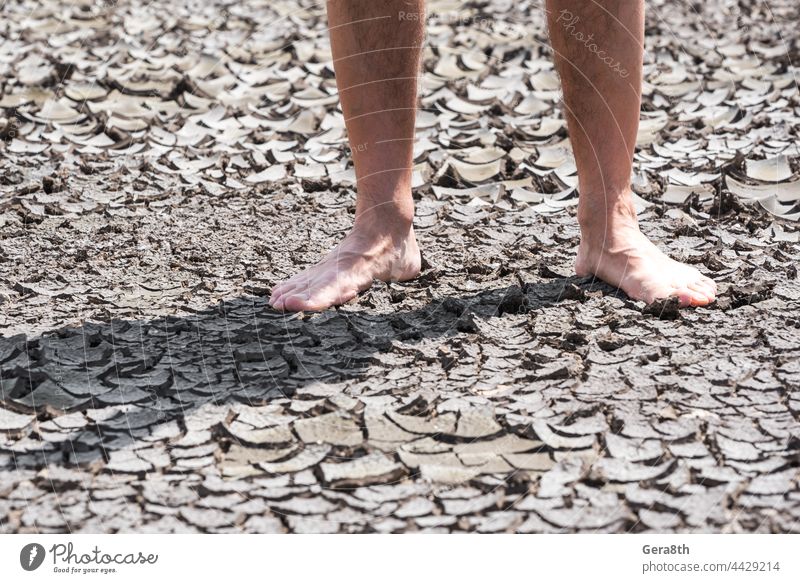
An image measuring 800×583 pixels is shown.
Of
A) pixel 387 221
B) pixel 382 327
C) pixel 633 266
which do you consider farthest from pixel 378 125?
pixel 633 266

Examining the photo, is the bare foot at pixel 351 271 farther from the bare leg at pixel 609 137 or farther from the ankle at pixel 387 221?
the bare leg at pixel 609 137

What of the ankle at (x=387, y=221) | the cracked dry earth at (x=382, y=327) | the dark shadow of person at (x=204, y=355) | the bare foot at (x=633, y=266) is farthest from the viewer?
the ankle at (x=387, y=221)

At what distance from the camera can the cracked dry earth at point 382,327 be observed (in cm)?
95

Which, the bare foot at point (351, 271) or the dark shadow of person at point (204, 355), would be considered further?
the bare foot at point (351, 271)

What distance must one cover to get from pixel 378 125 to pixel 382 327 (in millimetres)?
335

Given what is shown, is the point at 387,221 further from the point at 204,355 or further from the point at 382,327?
the point at 204,355

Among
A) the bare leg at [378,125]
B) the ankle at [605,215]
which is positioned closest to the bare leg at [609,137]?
the ankle at [605,215]

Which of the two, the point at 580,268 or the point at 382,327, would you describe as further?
the point at 580,268

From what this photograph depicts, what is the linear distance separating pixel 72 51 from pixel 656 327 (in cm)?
207

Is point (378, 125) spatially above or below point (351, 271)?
above

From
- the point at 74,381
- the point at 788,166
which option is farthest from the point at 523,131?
the point at 74,381

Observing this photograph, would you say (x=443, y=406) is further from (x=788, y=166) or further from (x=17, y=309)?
(x=788, y=166)

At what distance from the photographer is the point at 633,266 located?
137 cm

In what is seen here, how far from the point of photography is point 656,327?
127 cm
